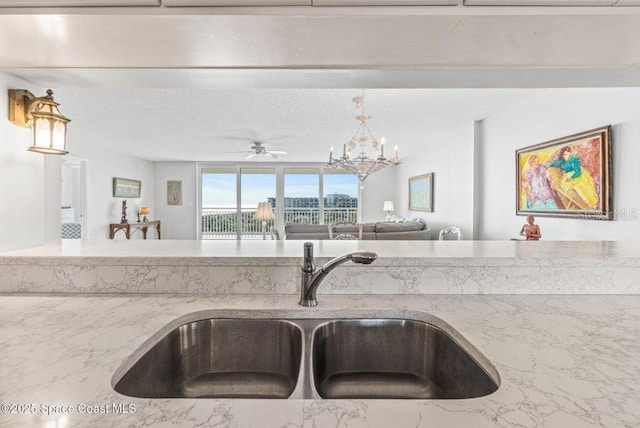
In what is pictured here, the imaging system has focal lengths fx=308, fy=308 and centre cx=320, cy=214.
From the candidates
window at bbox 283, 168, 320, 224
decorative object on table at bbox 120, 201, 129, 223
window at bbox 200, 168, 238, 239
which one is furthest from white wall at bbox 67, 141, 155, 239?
window at bbox 283, 168, 320, 224

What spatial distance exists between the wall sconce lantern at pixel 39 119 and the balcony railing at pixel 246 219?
661 cm

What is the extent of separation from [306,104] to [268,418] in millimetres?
3294

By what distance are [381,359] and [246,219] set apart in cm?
738

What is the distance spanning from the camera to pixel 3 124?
49.3 inches

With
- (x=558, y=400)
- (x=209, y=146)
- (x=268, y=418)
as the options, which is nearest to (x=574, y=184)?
(x=558, y=400)

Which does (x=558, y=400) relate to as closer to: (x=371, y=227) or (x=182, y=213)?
(x=371, y=227)

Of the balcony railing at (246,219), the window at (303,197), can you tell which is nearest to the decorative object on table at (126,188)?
the balcony railing at (246,219)

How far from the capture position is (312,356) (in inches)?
33.9

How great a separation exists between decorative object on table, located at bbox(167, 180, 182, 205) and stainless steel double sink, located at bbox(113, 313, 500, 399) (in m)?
7.58

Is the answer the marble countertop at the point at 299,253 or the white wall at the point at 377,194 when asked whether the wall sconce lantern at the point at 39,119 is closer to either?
the marble countertop at the point at 299,253

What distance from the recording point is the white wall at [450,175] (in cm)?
417

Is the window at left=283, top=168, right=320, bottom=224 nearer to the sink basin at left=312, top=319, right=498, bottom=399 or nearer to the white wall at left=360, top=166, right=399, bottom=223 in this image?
the white wall at left=360, top=166, right=399, bottom=223

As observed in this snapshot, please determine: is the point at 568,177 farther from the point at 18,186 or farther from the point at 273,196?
the point at 273,196

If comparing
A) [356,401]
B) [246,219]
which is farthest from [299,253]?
[246,219]
